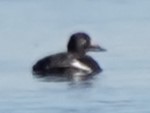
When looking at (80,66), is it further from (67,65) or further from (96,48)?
(96,48)

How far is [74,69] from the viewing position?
18.2 meters

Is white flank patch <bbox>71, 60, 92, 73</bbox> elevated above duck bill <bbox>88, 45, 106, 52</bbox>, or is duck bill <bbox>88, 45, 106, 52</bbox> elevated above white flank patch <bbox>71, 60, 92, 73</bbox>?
duck bill <bbox>88, 45, 106, 52</bbox>

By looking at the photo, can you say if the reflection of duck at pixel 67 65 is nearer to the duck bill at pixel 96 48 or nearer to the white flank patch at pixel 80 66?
the white flank patch at pixel 80 66

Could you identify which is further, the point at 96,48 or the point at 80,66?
the point at 96,48

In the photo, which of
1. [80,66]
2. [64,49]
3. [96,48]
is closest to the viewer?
[80,66]

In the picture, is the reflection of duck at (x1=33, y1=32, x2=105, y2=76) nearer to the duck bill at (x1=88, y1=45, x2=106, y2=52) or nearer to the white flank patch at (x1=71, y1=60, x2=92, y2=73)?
the white flank patch at (x1=71, y1=60, x2=92, y2=73)

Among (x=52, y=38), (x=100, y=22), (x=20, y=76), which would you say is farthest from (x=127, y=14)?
(x=20, y=76)

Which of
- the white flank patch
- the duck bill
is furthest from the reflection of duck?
the duck bill

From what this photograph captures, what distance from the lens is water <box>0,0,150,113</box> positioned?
14.9 m

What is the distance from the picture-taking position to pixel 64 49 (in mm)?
20094

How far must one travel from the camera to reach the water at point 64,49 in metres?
14.9

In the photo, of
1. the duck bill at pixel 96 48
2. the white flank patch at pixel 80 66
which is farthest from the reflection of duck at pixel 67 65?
the duck bill at pixel 96 48

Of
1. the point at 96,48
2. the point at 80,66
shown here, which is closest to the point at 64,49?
the point at 96,48

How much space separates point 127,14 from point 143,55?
471 centimetres
